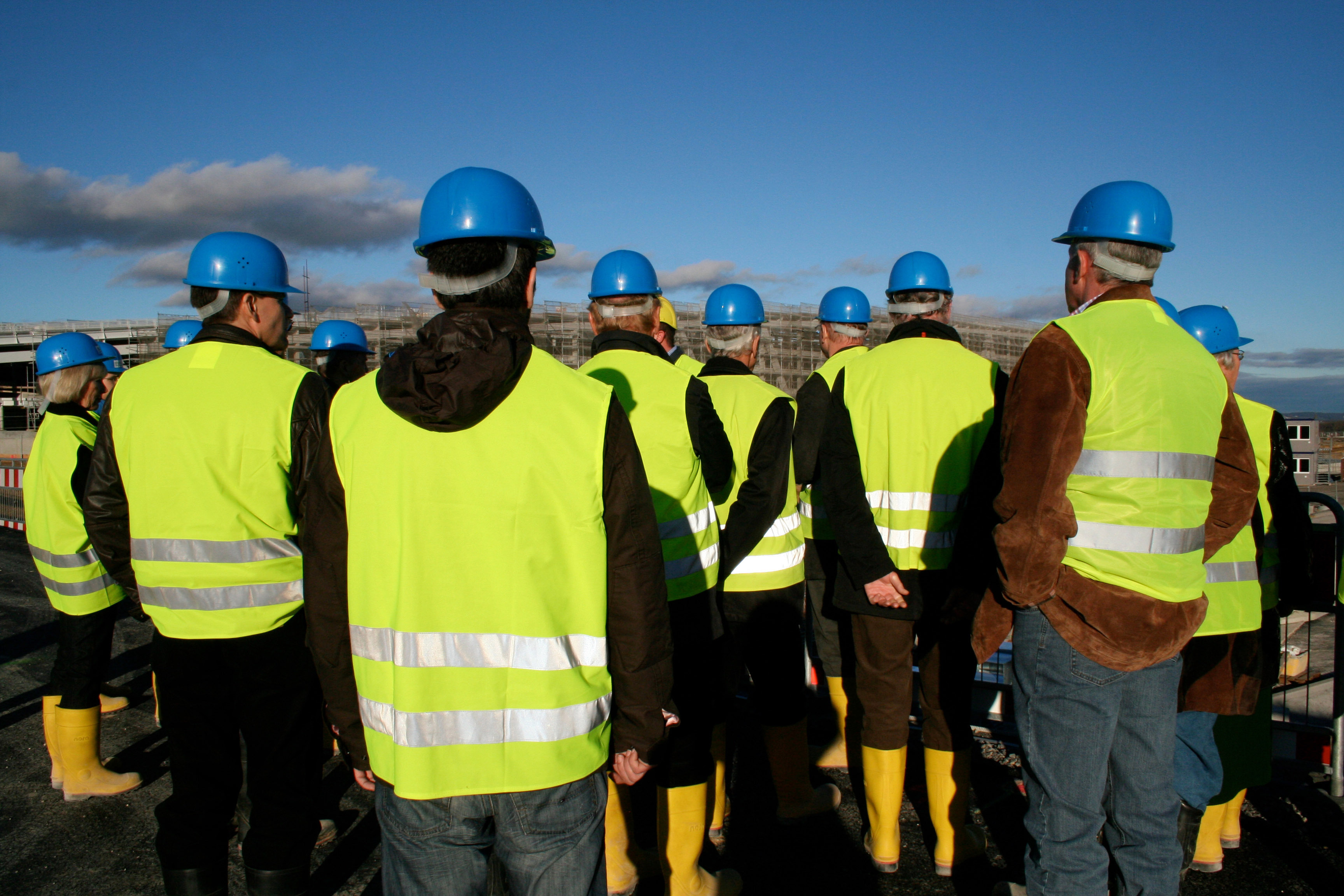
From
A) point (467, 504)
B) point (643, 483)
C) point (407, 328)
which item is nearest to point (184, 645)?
point (467, 504)

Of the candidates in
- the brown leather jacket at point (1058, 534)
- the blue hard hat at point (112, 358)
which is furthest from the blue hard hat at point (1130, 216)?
the blue hard hat at point (112, 358)

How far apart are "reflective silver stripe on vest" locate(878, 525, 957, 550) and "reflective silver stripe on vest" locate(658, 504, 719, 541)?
76 cm

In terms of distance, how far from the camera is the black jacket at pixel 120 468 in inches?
106

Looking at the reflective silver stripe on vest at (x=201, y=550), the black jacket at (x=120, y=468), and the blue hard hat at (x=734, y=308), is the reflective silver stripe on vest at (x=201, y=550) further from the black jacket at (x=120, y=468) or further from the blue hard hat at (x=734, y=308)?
the blue hard hat at (x=734, y=308)

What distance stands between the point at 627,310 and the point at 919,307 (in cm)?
139

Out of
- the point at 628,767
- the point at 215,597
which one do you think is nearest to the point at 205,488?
the point at 215,597

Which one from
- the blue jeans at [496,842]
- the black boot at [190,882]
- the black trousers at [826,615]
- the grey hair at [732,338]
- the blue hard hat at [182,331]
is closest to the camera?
the blue jeans at [496,842]

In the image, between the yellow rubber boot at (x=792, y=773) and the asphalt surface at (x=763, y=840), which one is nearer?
the asphalt surface at (x=763, y=840)

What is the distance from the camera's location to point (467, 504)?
160cm

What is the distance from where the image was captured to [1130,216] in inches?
91.7

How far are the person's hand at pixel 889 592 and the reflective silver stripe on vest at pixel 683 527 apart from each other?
73 cm

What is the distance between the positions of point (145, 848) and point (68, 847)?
0.36 m

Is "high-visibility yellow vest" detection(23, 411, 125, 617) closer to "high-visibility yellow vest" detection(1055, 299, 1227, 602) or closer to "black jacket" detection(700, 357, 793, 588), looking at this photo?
"black jacket" detection(700, 357, 793, 588)

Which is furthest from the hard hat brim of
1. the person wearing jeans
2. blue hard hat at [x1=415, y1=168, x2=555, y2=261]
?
blue hard hat at [x1=415, y1=168, x2=555, y2=261]
